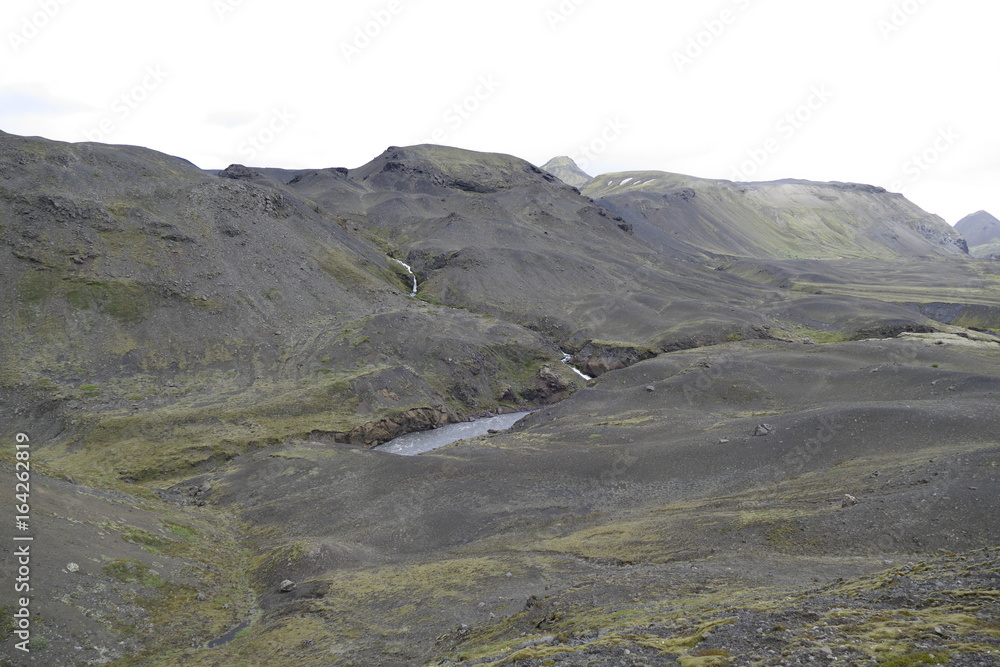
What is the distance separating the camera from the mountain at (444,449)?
16.5 meters

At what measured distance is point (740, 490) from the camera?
2877 centimetres

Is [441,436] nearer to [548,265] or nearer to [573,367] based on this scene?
[573,367]

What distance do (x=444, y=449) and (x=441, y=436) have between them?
10145 mm

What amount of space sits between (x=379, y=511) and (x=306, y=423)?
17991 millimetres

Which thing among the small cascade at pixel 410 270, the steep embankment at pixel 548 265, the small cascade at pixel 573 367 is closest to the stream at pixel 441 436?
the small cascade at pixel 573 367

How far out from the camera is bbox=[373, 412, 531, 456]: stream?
47.8m

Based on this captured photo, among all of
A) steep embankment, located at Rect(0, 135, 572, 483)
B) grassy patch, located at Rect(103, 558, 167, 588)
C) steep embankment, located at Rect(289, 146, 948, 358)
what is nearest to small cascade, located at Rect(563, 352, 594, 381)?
steep embankment, located at Rect(289, 146, 948, 358)

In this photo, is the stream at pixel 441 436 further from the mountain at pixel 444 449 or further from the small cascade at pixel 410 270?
the small cascade at pixel 410 270

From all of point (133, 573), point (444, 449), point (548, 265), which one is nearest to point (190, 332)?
point (444, 449)

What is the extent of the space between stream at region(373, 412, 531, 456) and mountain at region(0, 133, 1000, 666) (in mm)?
1331

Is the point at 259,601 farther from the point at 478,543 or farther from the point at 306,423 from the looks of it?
the point at 306,423

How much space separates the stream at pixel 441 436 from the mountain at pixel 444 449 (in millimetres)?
1331

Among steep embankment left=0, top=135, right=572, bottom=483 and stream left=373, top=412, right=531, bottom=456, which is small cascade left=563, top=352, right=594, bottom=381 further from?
stream left=373, top=412, right=531, bottom=456

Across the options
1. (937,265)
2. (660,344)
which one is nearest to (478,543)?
(660,344)
